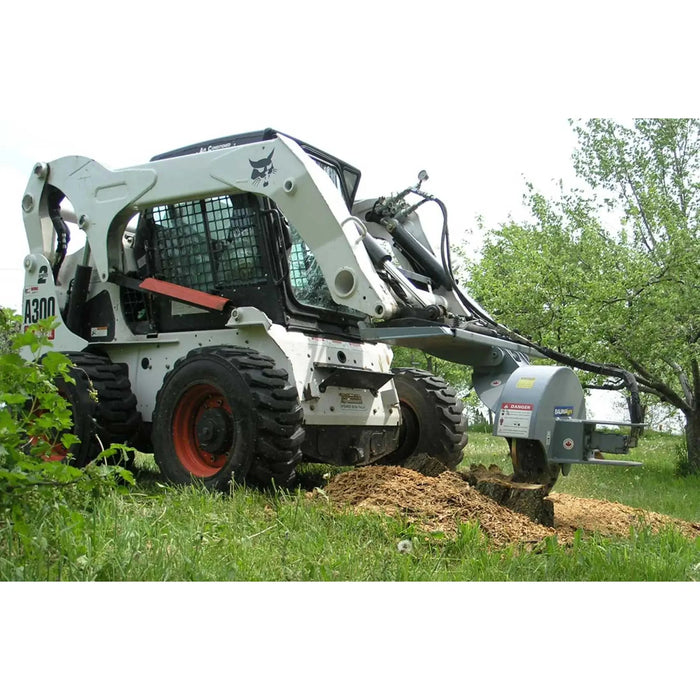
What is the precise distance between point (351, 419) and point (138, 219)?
8.02ft

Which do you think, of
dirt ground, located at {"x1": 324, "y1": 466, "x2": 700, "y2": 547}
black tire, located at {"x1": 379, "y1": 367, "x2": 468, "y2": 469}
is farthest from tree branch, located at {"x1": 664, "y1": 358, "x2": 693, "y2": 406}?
dirt ground, located at {"x1": 324, "y1": 466, "x2": 700, "y2": 547}

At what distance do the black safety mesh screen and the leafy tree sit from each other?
4.42m

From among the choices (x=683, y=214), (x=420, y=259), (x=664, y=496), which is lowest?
(x=664, y=496)

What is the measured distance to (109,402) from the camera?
20.7ft

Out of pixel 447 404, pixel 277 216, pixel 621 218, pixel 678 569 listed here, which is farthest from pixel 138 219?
pixel 621 218

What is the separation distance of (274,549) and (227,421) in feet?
5.90

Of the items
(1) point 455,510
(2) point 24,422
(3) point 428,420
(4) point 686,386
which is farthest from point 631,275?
(2) point 24,422

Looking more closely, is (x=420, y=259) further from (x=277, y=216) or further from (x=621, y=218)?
(x=621, y=218)

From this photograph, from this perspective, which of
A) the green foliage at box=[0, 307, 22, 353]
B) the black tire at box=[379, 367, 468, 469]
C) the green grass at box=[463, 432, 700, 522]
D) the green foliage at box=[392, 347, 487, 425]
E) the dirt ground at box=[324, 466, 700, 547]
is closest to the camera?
the green foliage at box=[0, 307, 22, 353]

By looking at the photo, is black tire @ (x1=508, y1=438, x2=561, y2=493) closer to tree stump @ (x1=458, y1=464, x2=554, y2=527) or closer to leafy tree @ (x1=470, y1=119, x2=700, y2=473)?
tree stump @ (x1=458, y1=464, x2=554, y2=527)

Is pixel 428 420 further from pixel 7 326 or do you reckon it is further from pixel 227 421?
pixel 7 326

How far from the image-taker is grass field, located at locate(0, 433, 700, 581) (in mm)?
3367

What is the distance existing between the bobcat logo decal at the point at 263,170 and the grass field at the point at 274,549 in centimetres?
230

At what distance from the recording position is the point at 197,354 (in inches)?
229
